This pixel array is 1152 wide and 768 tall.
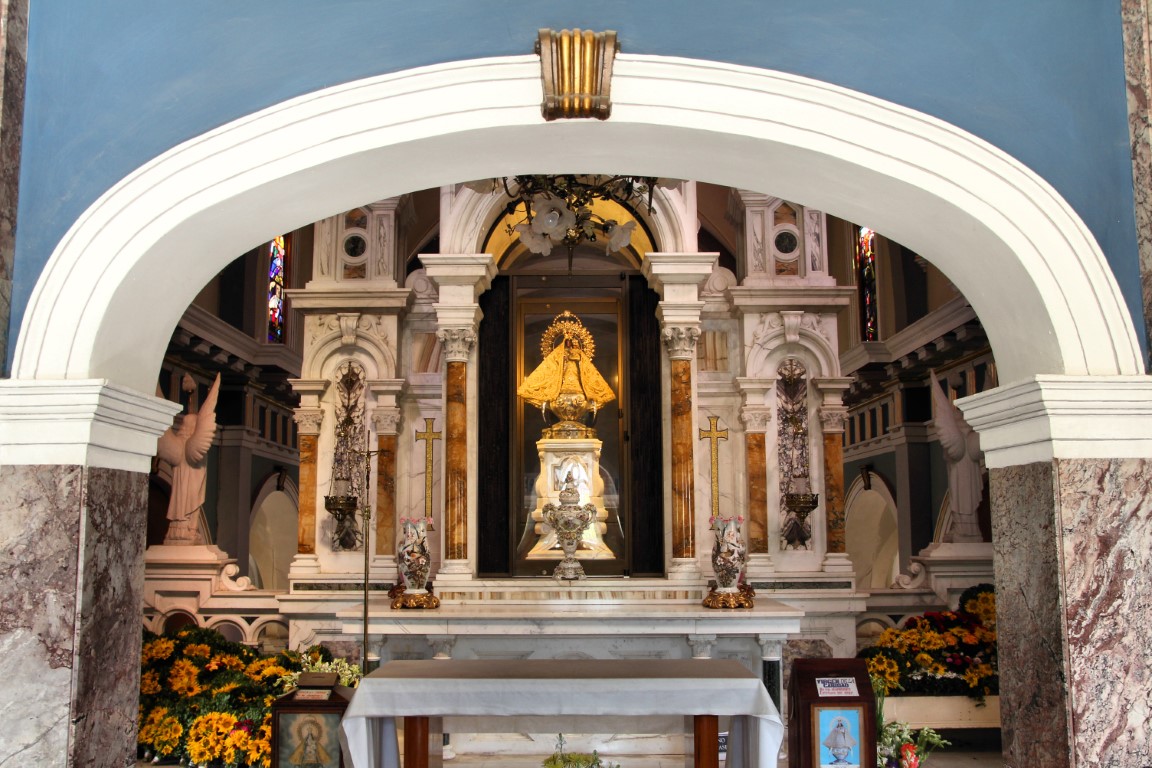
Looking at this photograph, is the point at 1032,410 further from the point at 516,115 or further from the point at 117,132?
the point at 117,132

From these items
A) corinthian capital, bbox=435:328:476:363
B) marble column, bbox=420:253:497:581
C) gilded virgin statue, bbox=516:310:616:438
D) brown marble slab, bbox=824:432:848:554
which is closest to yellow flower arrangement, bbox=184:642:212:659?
marble column, bbox=420:253:497:581

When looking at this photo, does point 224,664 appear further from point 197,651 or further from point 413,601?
point 413,601

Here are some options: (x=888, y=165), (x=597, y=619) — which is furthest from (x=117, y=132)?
(x=597, y=619)

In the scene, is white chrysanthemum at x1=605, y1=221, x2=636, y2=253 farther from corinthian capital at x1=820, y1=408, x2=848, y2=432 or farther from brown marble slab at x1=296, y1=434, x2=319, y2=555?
brown marble slab at x1=296, y1=434, x2=319, y2=555

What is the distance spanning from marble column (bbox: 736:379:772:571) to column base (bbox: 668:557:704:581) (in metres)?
0.78

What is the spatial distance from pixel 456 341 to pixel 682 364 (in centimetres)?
200

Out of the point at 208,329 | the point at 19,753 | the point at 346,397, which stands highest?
the point at 208,329

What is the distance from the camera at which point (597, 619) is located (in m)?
8.40

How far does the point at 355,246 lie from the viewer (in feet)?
34.6

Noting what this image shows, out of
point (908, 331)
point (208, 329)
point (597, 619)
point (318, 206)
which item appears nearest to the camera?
point (318, 206)

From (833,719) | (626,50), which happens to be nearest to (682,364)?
(833,719)

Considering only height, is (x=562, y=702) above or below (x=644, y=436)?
below

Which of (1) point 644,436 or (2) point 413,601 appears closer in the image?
(2) point 413,601

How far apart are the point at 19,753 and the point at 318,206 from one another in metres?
2.54
